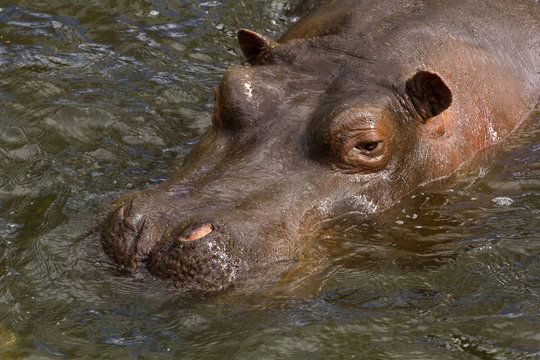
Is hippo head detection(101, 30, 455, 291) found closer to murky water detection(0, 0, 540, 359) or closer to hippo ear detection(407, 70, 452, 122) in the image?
hippo ear detection(407, 70, 452, 122)

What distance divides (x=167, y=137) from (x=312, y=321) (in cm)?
296

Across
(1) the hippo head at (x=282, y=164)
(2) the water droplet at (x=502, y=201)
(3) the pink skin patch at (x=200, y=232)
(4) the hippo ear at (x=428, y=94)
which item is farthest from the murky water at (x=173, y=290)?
(4) the hippo ear at (x=428, y=94)

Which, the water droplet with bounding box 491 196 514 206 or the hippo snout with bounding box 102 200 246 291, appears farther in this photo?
the water droplet with bounding box 491 196 514 206

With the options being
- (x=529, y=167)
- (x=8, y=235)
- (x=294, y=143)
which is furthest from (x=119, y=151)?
(x=529, y=167)

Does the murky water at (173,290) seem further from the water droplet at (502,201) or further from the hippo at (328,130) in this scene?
the hippo at (328,130)

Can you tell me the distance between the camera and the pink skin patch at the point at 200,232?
4.63 metres

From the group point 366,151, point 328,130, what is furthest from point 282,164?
point 366,151

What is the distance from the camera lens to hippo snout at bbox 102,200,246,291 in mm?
4590

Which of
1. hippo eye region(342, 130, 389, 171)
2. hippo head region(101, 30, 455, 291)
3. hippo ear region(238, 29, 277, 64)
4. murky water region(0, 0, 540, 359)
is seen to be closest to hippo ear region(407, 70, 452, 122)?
hippo head region(101, 30, 455, 291)

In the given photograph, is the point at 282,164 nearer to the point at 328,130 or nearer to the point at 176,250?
the point at 328,130

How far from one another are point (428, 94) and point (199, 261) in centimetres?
213

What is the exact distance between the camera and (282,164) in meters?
5.45

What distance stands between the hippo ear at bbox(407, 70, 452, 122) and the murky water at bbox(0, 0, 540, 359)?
58cm

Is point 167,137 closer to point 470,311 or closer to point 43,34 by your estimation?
point 43,34
